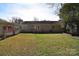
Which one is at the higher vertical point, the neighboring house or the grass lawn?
the neighboring house

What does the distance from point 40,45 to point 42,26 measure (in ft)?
1.01

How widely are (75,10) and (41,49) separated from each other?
2.70 feet

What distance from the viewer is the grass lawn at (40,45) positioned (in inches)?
434

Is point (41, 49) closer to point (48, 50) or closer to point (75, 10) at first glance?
point (48, 50)

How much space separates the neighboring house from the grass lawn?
8cm

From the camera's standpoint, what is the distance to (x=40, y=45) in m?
11.1

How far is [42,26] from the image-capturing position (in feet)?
36.5

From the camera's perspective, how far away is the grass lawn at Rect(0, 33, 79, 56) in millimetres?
11031

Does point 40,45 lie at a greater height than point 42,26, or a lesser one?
lesser

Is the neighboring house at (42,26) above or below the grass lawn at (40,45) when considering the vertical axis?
above

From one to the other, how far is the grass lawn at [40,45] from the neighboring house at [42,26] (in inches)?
3.3

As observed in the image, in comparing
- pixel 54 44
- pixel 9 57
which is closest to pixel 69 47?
pixel 54 44

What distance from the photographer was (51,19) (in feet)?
36.4

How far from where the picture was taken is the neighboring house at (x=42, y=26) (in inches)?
437
